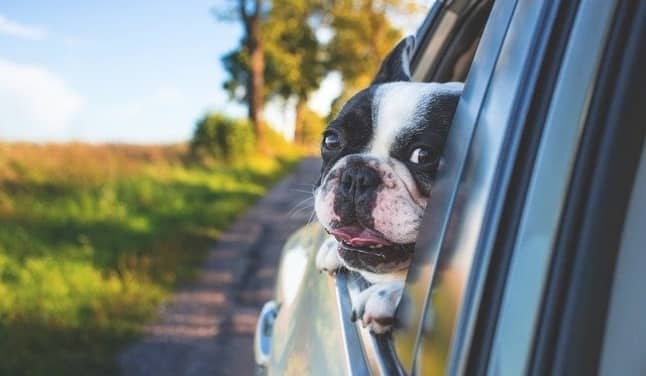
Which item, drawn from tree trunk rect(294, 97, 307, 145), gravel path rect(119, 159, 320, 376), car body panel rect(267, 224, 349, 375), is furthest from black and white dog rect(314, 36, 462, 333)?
tree trunk rect(294, 97, 307, 145)

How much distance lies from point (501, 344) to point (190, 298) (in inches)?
234

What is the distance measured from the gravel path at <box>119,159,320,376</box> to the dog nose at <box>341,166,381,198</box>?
132 centimetres

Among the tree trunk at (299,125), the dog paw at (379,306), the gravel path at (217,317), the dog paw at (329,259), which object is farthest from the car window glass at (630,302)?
the tree trunk at (299,125)

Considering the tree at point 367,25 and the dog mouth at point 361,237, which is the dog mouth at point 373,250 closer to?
the dog mouth at point 361,237

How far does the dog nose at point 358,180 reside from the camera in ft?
5.34

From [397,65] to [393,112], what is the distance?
43 centimetres

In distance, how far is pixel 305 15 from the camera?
27.2 m

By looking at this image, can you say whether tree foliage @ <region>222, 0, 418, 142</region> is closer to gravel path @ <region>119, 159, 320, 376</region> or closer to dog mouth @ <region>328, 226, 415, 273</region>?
gravel path @ <region>119, 159, 320, 376</region>

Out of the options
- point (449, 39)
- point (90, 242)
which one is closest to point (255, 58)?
point (90, 242)

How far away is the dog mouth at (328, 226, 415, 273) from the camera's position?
5.45 feet

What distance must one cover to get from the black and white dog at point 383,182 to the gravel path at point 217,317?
119 centimetres

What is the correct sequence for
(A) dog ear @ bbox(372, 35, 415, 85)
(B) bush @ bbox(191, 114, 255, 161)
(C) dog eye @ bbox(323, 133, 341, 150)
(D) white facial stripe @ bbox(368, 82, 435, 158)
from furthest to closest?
(B) bush @ bbox(191, 114, 255, 161), (A) dog ear @ bbox(372, 35, 415, 85), (C) dog eye @ bbox(323, 133, 341, 150), (D) white facial stripe @ bbox(368, 82, 435, 158)

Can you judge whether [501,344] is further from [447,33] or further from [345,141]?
[447,33]

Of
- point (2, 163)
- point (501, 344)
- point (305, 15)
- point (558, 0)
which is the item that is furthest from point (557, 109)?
point (305, 15)
